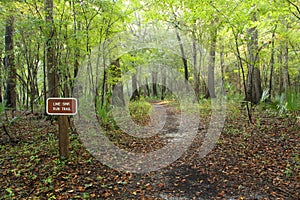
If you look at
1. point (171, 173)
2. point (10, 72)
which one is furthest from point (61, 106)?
point (10, 72)

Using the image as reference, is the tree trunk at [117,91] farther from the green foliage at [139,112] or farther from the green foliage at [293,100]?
the green foliage at [293,100]

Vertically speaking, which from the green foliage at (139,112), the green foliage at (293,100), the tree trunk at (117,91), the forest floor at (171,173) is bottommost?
the forest floor at (171,173)

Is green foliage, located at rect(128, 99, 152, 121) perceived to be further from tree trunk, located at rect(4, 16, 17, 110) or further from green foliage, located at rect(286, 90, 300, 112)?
green foliage, located at rect(286, 90, 300, 112)

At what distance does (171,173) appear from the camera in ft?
15.0

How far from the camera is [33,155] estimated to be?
5.25m

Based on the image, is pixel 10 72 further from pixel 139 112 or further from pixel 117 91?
pixel 117 91

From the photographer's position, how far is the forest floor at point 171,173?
3.75 metres

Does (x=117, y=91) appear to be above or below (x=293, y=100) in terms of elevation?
above

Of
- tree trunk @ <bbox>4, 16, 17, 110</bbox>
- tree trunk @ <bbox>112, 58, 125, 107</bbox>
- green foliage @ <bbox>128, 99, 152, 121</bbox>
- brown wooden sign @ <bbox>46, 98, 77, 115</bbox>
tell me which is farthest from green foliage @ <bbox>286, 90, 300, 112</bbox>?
tree trunk @ <bbox>4, 16, 17, 110</bbox>

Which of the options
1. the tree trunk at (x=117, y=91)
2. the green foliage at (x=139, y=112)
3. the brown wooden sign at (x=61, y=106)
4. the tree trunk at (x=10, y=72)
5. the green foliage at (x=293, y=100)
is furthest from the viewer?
the tree trunk at (x=117, y=91)

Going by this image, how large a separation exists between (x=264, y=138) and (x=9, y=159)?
6318 mm

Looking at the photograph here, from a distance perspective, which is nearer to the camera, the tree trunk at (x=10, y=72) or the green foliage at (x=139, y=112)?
the tree trunk at (x=10, y=72)

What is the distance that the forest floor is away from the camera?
12.3 ft

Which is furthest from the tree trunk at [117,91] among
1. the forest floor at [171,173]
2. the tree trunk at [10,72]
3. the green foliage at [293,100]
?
the green foliage at [293,100]
